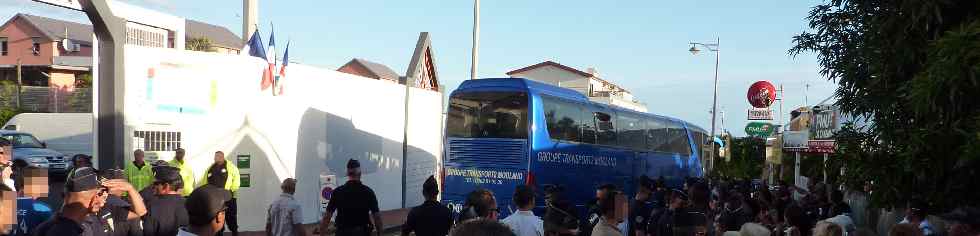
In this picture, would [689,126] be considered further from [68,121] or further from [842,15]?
[68,121]

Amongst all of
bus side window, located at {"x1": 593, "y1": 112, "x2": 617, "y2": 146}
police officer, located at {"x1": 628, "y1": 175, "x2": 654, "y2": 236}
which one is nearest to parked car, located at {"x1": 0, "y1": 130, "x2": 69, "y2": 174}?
bus side window, located at {"x1": 593, "y1": 112, "x2": 617, "y2": 146}

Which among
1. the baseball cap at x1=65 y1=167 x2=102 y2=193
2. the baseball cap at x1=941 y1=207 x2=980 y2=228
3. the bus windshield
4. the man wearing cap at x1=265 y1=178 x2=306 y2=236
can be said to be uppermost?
the bus windshield

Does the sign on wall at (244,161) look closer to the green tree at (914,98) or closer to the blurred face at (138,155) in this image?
the blurred face at (138,155)

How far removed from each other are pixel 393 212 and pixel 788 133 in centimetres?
1170

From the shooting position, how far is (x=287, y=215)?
858 cm

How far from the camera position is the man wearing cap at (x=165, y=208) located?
6.70 m

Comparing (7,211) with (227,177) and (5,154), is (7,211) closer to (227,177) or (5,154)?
(5,154)

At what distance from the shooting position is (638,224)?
8492 mm

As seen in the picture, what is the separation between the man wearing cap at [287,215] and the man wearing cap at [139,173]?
474 centimetres

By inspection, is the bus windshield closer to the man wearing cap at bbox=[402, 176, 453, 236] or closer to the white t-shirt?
the man wearing cap at bbox=[402, 176, 453, 236]

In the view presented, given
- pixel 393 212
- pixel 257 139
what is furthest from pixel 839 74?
pixel 393 212

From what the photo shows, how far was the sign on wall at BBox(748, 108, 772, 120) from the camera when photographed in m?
20.1

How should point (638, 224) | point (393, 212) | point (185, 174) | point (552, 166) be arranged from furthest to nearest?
1. point (393, 212)
2. point (552, 166)
3. point (185, 174)
4. point (638, 224)

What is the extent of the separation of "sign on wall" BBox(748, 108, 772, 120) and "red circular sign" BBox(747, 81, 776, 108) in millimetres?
2021
